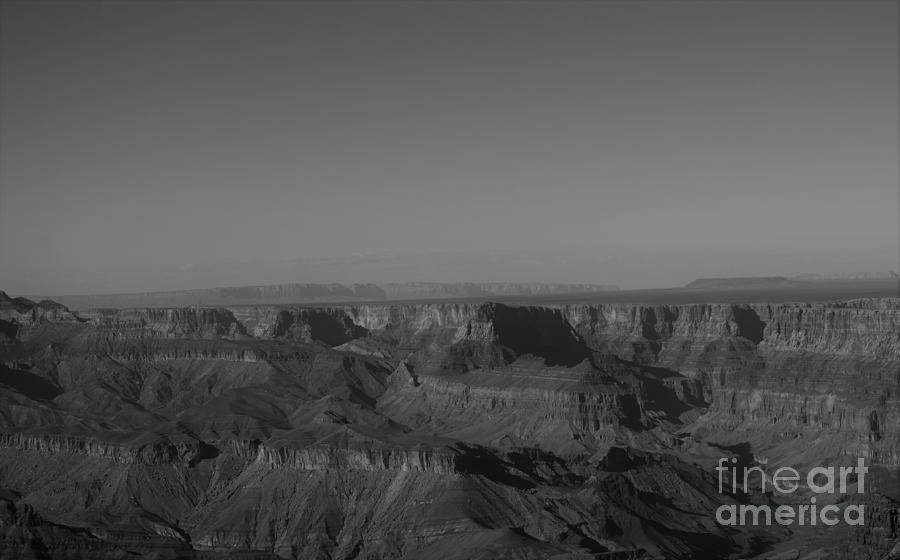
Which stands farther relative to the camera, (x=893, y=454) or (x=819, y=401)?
(x=819, y=401)

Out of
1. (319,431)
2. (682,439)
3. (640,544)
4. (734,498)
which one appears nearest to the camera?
(640,544)

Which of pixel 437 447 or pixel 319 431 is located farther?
pixel 319 431

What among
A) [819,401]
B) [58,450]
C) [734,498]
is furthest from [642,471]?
[58,450]

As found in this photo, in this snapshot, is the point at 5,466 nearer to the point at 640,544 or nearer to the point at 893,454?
the point at 640,544

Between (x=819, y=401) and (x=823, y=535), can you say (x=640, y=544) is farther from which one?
(x=819, y=401)

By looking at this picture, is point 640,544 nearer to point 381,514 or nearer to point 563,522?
point 563,522

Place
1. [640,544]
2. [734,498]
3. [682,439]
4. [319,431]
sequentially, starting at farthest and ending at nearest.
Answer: [682,439] < [319,431] < [734,498] < [640,544]

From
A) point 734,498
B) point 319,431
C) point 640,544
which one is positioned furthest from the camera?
point 319,431

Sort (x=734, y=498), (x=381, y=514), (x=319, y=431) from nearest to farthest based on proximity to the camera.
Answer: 1. (x=381, y=514)
2. (x=734, y=498)
3. (x=319, y=431)

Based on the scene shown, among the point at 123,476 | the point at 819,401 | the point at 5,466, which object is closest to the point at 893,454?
the point at 819,401
